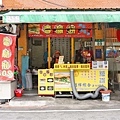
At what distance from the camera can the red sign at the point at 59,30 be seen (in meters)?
13.4

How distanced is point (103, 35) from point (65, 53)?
2069 mm

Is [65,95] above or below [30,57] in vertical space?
below

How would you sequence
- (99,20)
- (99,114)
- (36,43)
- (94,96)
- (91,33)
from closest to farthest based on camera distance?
(99,114) < (99,20) < (94,96) < (91,33) < (36,43)

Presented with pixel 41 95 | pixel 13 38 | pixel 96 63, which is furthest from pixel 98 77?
pixel 13 38

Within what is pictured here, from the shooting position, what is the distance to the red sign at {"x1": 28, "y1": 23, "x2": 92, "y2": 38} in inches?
527

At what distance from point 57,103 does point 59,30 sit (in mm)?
3946

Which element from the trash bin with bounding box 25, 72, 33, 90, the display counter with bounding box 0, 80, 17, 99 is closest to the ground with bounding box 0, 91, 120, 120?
the display counter with bounding box 0, 80, 17, 99

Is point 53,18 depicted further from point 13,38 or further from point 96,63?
point 96,63

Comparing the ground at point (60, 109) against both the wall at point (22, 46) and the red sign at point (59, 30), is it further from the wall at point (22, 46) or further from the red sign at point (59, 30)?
the red sign at point (59, 30)

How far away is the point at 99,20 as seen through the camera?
1071 cm

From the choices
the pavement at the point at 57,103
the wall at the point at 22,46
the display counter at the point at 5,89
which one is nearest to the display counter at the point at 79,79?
the pavement at the point at 57,103

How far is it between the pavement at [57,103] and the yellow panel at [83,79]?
0.62 metres

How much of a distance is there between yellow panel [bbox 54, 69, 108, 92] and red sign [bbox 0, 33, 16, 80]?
1936 mm

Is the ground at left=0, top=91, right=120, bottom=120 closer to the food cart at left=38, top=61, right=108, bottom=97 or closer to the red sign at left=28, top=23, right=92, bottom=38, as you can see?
the food cart at left=38, top=61, right=108, bottom=97
